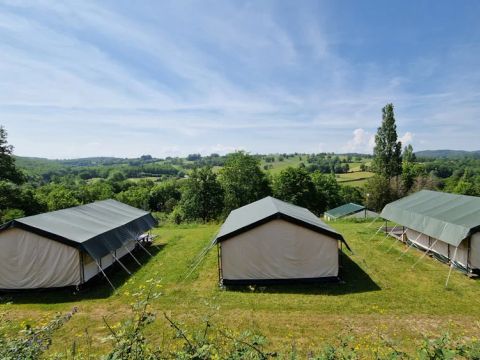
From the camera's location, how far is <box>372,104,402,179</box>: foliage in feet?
115

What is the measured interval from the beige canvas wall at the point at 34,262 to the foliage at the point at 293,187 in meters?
28.9

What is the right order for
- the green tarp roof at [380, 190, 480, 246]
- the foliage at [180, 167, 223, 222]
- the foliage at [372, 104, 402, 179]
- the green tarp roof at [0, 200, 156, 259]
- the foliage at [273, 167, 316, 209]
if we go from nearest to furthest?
the green tarp roof at [0, 200, 156, 259]
the green tarp roof at [380, 190, 480, 246]
the foliage at [180, 167, 223, 222]
the foliage at [372, 104, 402, 179]
the foliage at [273, 167, 316, 209]

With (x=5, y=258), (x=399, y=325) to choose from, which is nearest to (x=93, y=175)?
(x=5, y=258)

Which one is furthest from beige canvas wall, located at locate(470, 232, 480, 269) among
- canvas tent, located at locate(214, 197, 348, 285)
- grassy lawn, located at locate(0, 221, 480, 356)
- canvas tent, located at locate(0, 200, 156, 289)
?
canvas tent, located at locate(0, 200, 156, 289)

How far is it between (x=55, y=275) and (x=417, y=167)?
174 feet

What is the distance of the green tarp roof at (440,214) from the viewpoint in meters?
10.6

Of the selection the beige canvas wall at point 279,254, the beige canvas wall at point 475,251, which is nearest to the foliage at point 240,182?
the beige canvas wall at point 279,254

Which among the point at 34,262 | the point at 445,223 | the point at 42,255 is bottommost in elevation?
the point at 34,262

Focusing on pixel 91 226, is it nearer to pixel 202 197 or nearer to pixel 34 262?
pixel 34 262

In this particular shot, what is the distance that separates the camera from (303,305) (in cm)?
867

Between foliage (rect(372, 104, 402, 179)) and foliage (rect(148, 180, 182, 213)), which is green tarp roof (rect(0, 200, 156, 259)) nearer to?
foliage (rect(372, 104, 402, 179))

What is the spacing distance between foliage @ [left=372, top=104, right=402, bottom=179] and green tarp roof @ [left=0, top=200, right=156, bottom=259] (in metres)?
29.4

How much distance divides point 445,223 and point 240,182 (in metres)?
24.2

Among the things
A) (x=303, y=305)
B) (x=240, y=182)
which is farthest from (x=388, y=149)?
(x=303, y=305)
